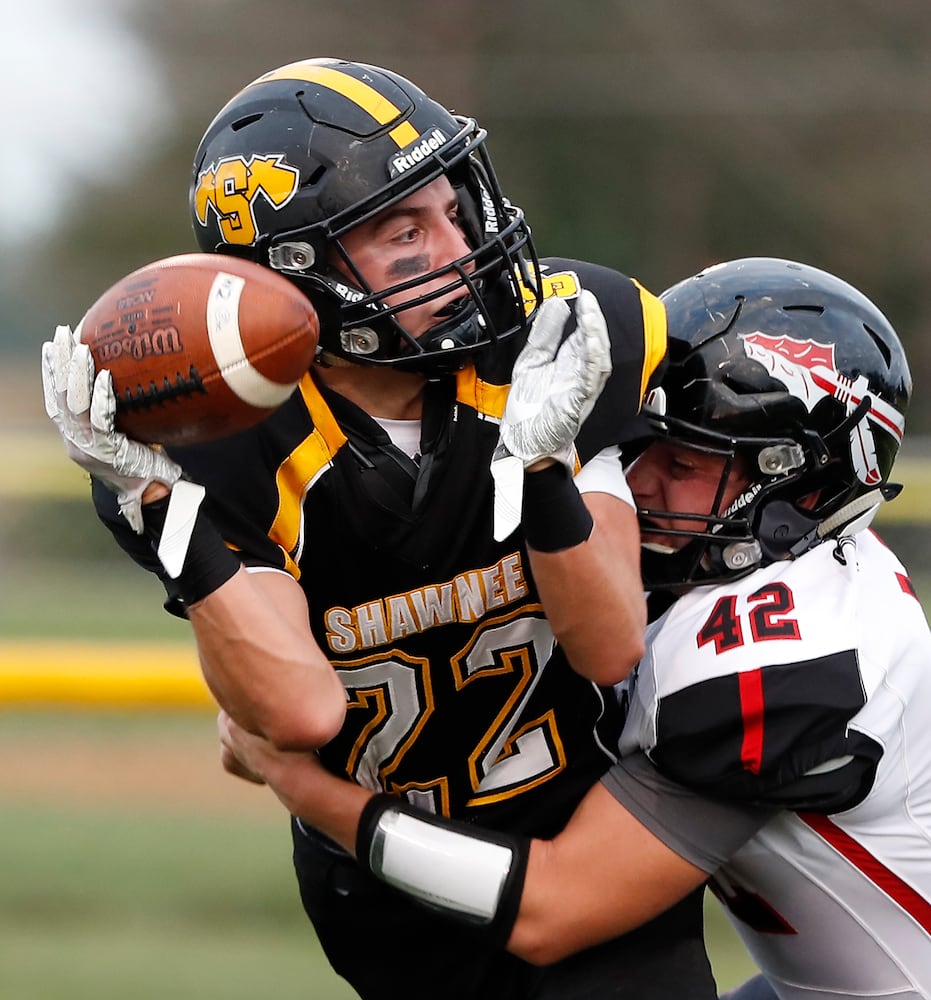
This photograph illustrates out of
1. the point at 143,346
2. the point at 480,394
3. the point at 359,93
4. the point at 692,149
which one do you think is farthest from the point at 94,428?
the point at 692,149

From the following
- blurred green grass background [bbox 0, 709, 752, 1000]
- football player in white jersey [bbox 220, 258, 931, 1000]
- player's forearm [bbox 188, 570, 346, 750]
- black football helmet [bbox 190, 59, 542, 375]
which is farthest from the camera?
blurred green grass background [bbox 0, 709, 752, 1000]

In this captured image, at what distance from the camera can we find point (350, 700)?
2.71m

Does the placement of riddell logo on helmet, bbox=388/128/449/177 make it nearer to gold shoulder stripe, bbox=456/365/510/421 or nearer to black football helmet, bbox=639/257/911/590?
gold shoulder stripe, bbox=456/365/510/421

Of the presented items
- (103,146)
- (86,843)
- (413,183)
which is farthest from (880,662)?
(103,146)

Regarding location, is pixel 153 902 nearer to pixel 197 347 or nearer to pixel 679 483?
pixel 679 483

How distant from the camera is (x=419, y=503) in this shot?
258cm

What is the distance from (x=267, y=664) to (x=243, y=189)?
0.83m

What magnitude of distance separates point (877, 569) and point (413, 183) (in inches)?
41.0

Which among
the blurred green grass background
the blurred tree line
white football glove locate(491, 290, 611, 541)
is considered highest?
white football glove locate(491, 290, 611, 541)

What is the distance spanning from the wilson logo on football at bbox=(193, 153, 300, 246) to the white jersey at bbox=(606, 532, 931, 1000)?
3.22ft

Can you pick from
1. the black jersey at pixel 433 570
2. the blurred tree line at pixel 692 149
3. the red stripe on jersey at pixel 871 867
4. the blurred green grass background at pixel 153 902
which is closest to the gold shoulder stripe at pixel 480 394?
the black jersey at pixel 433 570

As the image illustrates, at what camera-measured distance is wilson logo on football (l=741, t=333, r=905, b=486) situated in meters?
2.70

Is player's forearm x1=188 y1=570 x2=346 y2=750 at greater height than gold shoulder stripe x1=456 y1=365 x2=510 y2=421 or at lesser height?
lesser

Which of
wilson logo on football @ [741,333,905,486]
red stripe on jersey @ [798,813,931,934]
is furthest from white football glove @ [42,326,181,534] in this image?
red stripe on jersey @ [798,813,931,934]
